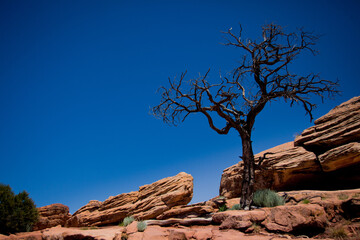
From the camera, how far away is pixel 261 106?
1261 cm

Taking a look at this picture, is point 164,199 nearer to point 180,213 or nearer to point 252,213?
point 180,213

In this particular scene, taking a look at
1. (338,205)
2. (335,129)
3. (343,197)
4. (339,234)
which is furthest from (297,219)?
(335,129)

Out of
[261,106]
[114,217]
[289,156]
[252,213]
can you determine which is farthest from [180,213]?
[289,156]

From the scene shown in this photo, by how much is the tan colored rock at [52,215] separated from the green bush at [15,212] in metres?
1.59

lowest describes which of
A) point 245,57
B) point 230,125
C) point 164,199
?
point 164,199

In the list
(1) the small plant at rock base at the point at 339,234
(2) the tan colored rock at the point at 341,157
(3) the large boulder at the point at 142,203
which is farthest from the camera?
(3) the large boulder at the point at 142,203

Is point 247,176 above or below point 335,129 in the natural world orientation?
below

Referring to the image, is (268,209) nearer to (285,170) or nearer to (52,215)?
(285,170)

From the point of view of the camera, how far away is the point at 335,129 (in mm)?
13328

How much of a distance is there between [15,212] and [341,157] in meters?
20.9

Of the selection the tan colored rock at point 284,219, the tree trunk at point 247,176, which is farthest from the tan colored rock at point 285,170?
the tan colored rock at point 284,219

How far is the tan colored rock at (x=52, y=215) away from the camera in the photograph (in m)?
16.6

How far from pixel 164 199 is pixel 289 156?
9146 millimetres

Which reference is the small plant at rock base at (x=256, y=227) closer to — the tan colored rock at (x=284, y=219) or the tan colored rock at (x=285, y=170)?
the tan colored rock at (x=284, y=219)
